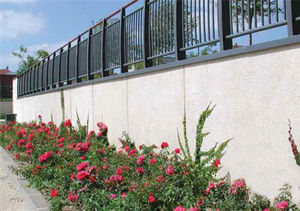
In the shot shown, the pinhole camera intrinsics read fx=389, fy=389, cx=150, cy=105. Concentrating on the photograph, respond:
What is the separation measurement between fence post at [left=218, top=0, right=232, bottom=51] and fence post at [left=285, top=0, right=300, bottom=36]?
1.10m

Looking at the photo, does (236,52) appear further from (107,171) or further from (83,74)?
(83,74)

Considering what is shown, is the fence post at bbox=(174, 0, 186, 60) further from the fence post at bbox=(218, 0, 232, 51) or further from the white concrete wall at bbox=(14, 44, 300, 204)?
the fence post at bbox=(218, 0, 232, 51)

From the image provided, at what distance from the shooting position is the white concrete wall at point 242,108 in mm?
3594

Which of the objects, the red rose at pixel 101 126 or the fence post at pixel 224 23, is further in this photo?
the red rose at pixel 101 126

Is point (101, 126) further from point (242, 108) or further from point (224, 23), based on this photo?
point (242, 108)

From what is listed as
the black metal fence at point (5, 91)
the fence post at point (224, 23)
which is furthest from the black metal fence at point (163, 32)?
the black metal fence at point (5, 91)

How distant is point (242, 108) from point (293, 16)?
3.49 ft

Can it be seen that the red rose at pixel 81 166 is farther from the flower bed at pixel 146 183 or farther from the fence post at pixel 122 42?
the fence post at pixel 122 42

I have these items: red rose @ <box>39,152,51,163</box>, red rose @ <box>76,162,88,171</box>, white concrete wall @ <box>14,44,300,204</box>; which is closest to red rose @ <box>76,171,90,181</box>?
red rose @ <box>76,162,88,171</box>

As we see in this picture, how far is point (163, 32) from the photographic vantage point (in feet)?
21.0

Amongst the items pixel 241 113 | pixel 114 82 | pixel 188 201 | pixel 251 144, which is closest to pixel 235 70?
pixel 241 113

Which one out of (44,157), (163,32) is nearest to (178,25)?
(163,32)

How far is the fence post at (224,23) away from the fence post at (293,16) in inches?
43.3

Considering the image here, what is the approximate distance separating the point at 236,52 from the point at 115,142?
4.35m
